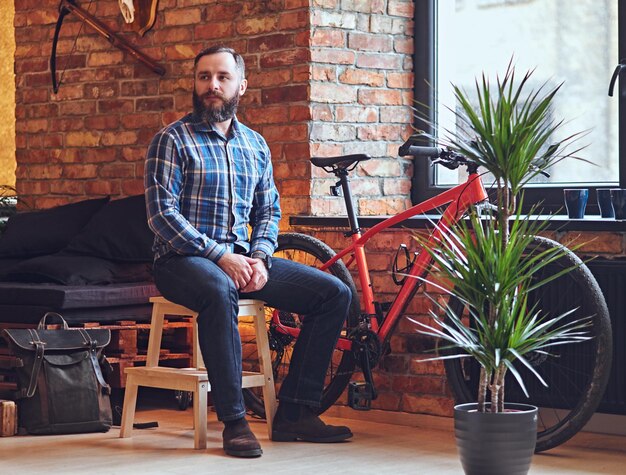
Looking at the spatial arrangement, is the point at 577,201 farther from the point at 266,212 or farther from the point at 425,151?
the point at 266,212

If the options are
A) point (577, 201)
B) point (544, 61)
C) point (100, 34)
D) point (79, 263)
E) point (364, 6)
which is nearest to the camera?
point (577, 201)

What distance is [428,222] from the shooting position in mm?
4238

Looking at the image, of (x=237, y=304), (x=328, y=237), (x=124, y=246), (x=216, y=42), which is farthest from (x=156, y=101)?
(x=237, y=304)

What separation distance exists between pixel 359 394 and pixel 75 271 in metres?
1.23

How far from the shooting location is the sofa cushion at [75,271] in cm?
457

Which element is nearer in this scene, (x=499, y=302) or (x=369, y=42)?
(x=499, y=302)

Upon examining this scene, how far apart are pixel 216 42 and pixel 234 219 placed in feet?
3.79

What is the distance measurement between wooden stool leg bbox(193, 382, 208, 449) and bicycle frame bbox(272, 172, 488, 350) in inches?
23.2

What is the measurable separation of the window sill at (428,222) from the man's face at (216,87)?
0.68 m

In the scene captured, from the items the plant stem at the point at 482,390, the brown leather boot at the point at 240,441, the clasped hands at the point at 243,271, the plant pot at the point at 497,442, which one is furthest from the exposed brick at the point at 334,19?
the plant pot at the point at 497,442

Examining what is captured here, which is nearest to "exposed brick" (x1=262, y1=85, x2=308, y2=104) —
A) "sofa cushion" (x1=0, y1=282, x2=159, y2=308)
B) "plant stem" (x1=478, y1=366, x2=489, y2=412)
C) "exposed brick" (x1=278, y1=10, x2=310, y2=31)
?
"exposed brick" (x1=278, y1=10, x2=310, y2=31)

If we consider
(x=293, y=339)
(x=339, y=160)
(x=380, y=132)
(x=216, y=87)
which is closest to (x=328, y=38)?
(x=380, y=132)

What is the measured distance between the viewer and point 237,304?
3832 mm

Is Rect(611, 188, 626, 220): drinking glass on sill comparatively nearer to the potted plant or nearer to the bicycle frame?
the bicycle frame
